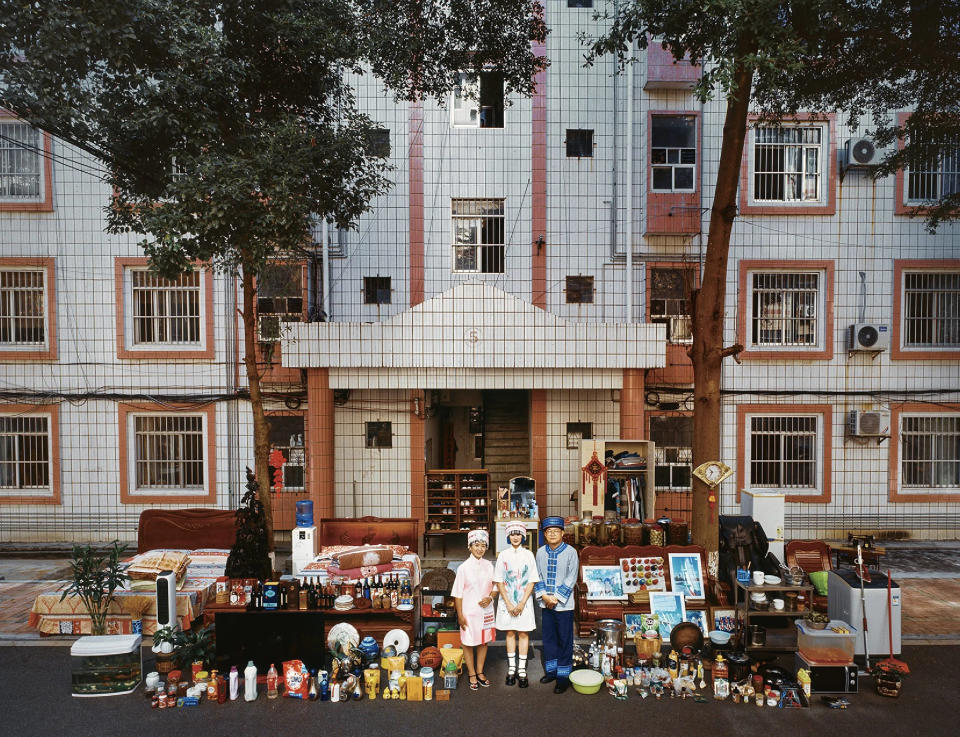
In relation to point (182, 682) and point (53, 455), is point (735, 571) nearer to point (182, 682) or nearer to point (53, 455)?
point (182, 682)

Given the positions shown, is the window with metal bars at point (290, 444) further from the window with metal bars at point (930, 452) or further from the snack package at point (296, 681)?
the window with metal bars at point (930, 452)

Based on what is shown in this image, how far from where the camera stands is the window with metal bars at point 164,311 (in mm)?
13633

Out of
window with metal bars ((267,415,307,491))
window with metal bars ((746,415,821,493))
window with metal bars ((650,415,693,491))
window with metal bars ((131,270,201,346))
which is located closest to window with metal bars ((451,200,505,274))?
window with metal bars ((650,415,693,491))

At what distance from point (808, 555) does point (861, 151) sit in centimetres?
874

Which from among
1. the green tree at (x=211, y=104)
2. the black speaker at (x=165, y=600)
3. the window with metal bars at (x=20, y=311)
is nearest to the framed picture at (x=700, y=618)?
the green tree at (x=211, y=104)

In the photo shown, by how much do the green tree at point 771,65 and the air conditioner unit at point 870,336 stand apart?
3690 millimetres

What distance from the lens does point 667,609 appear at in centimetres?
849

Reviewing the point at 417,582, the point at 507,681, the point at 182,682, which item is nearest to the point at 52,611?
the point at 182,682

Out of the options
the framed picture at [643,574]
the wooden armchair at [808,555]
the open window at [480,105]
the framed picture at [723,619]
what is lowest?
the framed picture at [723,619]

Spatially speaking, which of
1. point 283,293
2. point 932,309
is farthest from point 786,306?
point 283,293

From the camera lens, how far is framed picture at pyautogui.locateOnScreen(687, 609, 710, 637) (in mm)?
8492

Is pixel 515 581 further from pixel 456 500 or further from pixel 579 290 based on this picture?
pixel 579 290

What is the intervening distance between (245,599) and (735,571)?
686cm

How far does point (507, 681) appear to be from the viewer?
293 inches
